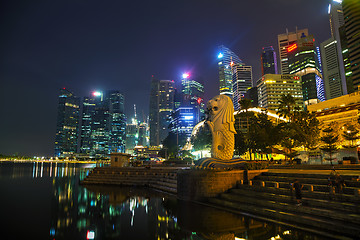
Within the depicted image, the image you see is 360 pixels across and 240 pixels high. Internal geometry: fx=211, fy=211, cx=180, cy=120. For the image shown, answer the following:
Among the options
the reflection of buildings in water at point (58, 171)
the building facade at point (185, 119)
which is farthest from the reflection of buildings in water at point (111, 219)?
the building facade at point (185, 119)

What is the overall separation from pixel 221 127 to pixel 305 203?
7.80 metres

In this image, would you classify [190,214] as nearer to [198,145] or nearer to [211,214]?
[211,214]

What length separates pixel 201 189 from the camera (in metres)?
13.5

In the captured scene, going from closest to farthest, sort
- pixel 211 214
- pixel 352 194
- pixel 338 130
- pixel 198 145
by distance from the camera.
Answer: pixel 352 194, pixel 211 214, pixel 338 130, pixel 198 145

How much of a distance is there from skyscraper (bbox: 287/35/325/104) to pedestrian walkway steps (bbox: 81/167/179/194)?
6427 inches

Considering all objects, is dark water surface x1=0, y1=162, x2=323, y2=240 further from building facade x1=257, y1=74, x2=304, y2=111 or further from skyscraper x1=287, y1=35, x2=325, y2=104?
skyscraper x1=287, y1=35, x2=325, y2=104

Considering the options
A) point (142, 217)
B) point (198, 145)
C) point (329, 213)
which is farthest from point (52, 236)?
point (198, 145)

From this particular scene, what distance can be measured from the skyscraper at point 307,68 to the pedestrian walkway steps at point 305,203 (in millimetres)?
168732

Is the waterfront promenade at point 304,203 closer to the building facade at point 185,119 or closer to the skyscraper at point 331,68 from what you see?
the building facade at point 185,119

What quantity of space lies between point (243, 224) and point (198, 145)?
44705 millimetres

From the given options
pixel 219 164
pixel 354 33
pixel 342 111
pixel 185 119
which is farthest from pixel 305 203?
pixel 185 119

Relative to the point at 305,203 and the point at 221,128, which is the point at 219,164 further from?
the point at 305,203

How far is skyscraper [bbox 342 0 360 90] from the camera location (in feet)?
312

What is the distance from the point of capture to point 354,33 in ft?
322
